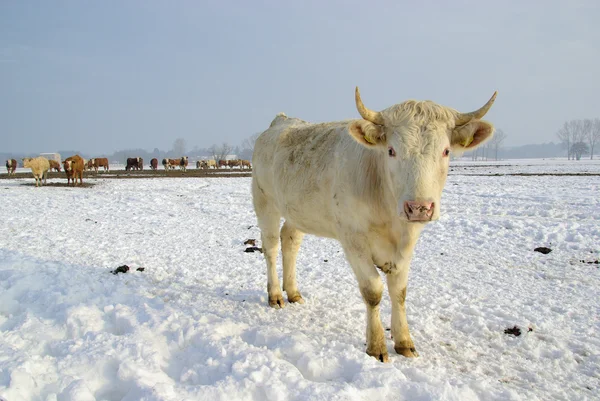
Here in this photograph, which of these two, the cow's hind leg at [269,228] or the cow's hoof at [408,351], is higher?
the cow's hind leg at [269,228]

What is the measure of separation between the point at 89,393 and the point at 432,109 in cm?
318

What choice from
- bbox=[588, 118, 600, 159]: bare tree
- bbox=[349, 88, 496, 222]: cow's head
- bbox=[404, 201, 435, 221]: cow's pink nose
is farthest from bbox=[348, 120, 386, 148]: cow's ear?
bbox=[588, 118, 600, 159]: bare tree

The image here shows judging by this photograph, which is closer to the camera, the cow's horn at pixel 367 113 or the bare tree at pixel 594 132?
the cow's horn at pixel 367 113

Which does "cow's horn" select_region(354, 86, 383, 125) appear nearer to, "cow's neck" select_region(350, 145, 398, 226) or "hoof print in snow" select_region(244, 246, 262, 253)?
"cow's neck" select_region(350, 145, 398, 226)

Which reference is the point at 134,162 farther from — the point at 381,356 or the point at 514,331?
the point at 514,331

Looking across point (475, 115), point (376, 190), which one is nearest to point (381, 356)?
point (376, 190)

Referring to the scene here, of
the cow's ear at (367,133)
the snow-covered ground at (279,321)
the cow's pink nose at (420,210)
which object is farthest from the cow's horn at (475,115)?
the snow-covered ground at (279,321)

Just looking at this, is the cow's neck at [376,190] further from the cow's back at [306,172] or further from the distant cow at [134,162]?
the distant cow at [134,162]

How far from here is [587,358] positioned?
11.4 feet

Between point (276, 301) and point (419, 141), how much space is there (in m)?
2.72

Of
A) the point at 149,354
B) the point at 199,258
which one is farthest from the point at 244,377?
the point at 199,258

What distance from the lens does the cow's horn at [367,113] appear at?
3.20 metres

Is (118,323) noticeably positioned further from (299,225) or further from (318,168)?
(318,168)

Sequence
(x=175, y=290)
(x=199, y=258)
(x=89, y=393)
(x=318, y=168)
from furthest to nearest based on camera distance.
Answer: (x=199, y=258) → (x=175, y=290) → (x=318, y=168) → (x=89, y=393)
